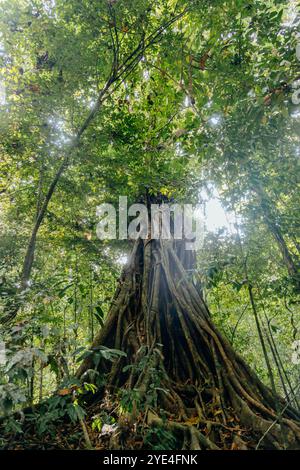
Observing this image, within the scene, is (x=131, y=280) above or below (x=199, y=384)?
above

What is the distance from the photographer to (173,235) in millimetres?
4824

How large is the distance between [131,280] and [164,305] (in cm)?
68

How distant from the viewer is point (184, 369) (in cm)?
261

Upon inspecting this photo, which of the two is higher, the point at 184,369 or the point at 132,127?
the point at 132,127

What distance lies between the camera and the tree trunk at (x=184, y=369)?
183cm

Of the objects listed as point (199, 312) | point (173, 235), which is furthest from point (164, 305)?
point (173, 235)

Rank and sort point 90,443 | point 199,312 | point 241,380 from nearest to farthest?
point 90,443 → point 241,380 → point 199,312

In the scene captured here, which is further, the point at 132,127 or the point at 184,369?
the point at 132,127

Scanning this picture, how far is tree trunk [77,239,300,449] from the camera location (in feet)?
6.01

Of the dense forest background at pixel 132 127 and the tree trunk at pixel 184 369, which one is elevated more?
the dense forest background at pixel 132 127

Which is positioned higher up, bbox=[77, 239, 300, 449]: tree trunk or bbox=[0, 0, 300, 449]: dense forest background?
bbox=[0, 0, 300, 449]: dense forest background
